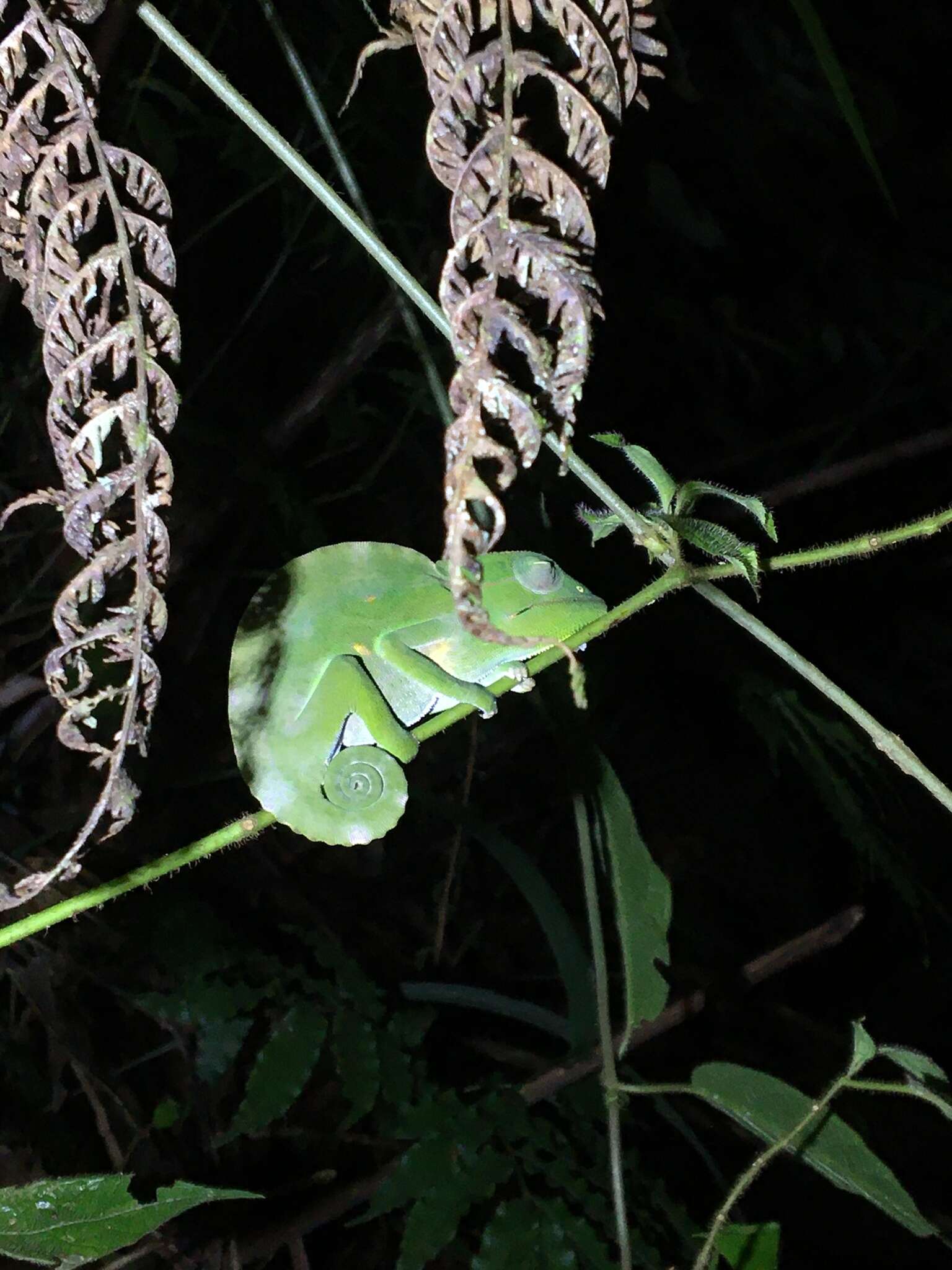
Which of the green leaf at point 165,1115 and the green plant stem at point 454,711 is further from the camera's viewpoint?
the green leaf at point 165,1115

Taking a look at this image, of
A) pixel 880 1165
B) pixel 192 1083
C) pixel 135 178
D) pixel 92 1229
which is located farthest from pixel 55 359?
pixel 192 1083

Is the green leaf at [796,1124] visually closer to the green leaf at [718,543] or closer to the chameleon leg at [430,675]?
the chameleon leg at [430,675]

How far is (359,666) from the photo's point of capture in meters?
1.29

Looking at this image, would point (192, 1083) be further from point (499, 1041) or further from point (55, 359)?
point (55, 359)

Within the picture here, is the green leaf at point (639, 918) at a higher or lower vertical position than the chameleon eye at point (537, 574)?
lower

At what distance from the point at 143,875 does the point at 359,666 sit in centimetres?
39

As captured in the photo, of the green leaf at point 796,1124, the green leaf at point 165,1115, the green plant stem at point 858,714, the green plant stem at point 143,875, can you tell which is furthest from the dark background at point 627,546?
the green plant stem at point 143,875

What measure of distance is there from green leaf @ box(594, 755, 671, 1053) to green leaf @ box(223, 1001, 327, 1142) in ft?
2.14

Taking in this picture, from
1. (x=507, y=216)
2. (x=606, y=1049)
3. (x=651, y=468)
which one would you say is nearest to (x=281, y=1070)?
(x=606, y=1049)

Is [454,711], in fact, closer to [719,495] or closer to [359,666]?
[359,666]

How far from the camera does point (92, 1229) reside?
829 mm

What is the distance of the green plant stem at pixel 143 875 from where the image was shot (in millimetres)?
955

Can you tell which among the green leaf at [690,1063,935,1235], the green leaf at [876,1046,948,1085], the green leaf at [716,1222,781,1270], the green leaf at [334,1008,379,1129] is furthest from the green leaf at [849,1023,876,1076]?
the green leaf at [334,1008,379,1129]

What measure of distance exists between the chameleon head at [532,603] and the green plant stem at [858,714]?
10.9 inches
